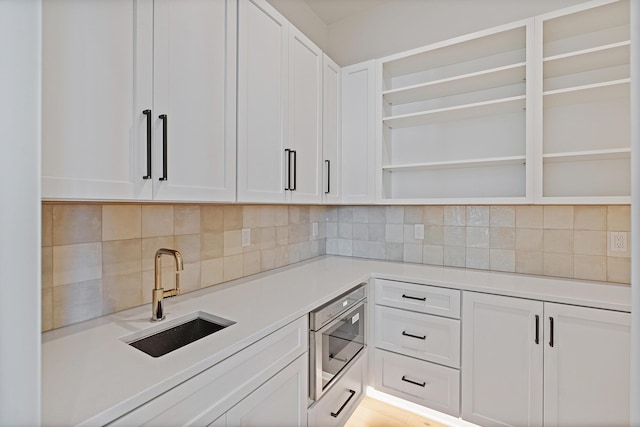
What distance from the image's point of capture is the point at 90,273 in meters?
1.22

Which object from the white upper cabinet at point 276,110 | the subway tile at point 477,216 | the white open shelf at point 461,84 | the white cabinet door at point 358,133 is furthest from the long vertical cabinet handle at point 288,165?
the subway tile at point 477,216

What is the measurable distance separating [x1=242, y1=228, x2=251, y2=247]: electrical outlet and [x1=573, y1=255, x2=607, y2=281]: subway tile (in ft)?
6.58

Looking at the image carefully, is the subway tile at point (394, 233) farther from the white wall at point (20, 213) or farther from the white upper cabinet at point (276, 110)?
the white wall at point (20, 213)

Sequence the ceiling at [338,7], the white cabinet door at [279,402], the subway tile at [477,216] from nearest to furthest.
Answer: the white cabinet door at [279,402] < the subway tile at [477,216] < the ceiling at [338,7]

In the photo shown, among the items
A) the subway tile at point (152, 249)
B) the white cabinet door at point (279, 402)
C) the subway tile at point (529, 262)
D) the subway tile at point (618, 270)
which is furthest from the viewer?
the subway tile at point (529, 262)

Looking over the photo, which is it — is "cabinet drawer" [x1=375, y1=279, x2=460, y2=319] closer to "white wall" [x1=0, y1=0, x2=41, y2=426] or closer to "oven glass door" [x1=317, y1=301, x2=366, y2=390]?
"oven glass door" [x1=317, y1=301, x2=366, y2=390]

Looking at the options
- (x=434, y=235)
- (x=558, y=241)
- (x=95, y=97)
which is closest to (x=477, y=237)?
(x=434, y=235)

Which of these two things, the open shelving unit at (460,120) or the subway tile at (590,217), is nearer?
the subway tile at (590,217)

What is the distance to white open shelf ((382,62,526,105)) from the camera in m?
1.91

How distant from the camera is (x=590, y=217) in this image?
187cm

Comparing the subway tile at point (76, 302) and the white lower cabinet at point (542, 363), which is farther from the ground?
the subway tile at point (76, 302)

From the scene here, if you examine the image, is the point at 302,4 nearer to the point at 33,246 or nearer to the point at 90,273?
the point at 90,273

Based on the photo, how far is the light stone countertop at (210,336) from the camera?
77 centimetres

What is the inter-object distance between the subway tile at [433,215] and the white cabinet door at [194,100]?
5.00 feet
